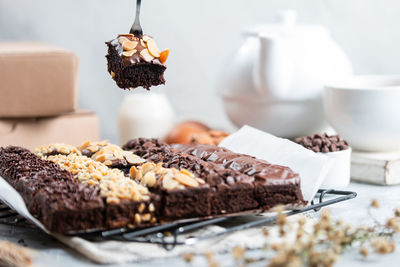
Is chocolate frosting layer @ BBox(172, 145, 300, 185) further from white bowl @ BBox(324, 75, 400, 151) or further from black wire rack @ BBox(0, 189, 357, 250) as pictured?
white bowl @ BBox(324, 75, 400, 151)

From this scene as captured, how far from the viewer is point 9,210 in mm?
1702

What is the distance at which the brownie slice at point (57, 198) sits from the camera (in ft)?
4.35

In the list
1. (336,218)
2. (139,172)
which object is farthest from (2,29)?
(336,218)

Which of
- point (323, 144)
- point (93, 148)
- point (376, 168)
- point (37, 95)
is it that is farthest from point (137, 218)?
point (37, 95)

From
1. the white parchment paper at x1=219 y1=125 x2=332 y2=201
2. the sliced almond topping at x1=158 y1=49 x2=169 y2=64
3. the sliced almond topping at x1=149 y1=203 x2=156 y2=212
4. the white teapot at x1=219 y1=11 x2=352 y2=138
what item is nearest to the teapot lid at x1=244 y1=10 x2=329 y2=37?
the white teapot at x1=219 y1=11 x2=352 y2=138

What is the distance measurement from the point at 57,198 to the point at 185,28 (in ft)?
6.98

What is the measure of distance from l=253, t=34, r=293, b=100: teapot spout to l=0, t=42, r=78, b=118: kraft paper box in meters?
0.75

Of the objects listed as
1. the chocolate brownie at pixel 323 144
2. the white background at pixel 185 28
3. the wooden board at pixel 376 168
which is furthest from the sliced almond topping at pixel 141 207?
the white background at pixel 185 28

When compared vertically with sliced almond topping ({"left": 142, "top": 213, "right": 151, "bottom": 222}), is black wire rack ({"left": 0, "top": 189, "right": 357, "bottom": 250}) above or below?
below

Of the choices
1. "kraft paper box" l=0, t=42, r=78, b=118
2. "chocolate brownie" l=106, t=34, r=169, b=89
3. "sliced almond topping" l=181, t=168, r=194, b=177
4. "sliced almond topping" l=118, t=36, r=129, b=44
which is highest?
"sliced almond topping" l=118, t=36, r=129, b=44

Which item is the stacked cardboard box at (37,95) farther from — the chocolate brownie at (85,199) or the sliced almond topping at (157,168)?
the sliced almond topping at (157,168)

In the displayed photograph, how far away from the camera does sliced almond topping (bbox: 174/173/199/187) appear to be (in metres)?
1.42

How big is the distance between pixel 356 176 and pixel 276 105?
412mm

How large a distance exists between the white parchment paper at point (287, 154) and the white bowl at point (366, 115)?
0.32 m
